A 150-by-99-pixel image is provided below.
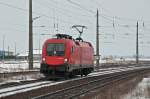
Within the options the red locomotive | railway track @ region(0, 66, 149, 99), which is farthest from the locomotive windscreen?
railway track @ region(0, 66, 149, 99)

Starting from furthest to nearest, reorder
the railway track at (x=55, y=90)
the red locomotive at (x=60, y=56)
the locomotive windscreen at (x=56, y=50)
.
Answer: the locomotive windscreen at (x=56, y=50), the red locomotive at (x=60, y=56), the railway track at (x=55, y=90)

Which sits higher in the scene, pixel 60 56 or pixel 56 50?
pixel 56 50

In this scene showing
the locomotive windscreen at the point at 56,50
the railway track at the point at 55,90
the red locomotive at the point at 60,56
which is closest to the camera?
the railway track at the point at 55,90

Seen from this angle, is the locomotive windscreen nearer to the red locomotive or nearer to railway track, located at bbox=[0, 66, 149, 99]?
the red locomotive

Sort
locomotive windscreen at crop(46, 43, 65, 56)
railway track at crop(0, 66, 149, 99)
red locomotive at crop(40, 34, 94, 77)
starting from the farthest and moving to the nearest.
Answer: locomotive windscreen at crop(46, 43, 65, 56) → red locomotive at crop(40, 34, 94, 77) → railway track at crop(0, 66, 149, 99)

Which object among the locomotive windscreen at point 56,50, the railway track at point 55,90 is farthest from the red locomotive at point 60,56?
the railway track at point 55,90

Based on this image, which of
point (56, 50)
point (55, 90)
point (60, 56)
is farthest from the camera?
point (56, 50)

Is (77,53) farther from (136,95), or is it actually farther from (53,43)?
(136,95)

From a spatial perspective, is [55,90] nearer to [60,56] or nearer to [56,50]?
[60,56]

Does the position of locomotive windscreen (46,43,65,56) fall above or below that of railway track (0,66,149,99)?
above

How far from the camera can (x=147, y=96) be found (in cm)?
1959

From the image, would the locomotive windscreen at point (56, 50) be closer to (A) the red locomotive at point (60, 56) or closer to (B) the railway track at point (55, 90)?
(A) the red locomotive at point (60, 56)

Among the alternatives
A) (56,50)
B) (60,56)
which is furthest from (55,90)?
(56,50)

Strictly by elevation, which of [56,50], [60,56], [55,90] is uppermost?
[56,50]
